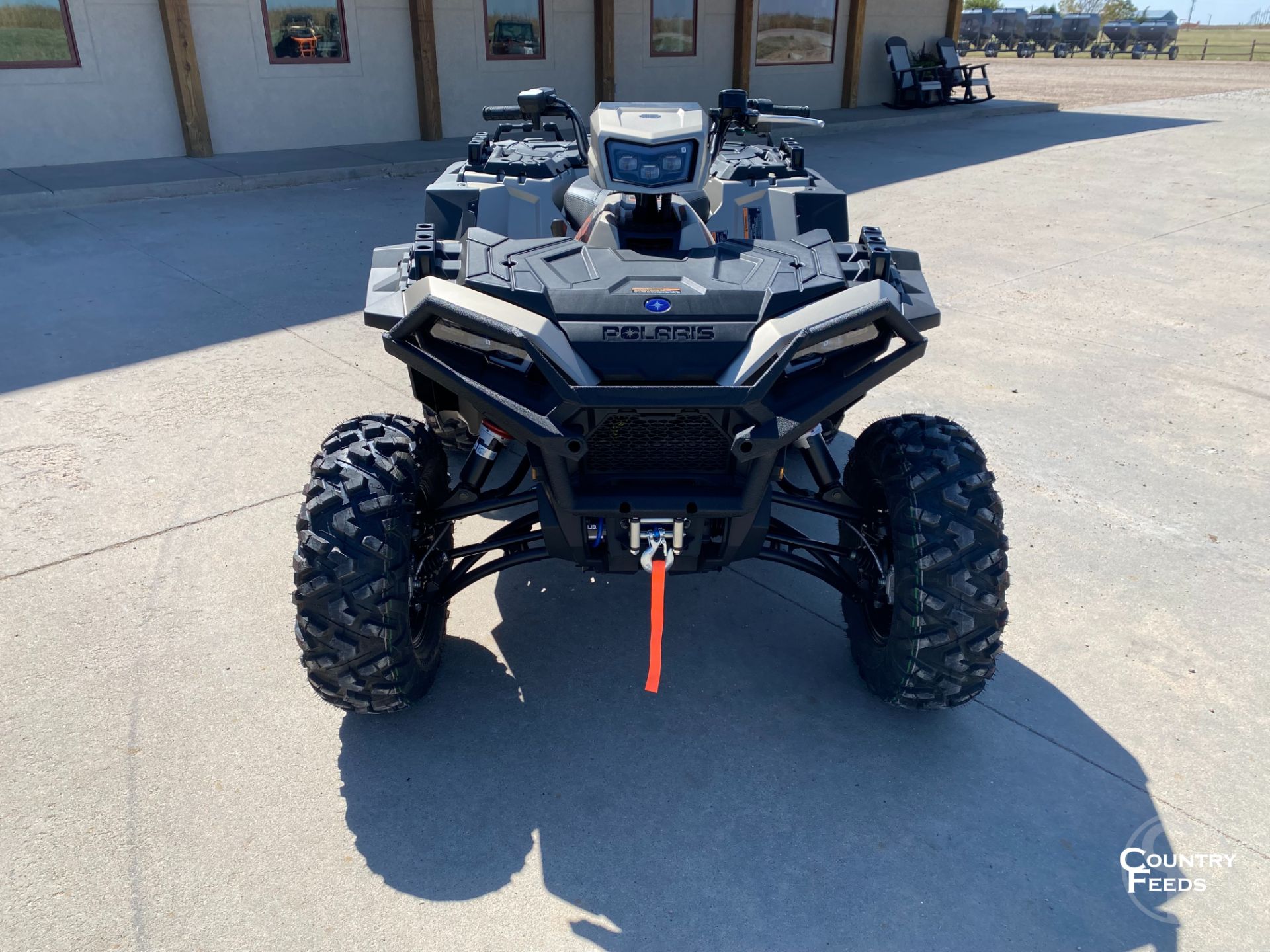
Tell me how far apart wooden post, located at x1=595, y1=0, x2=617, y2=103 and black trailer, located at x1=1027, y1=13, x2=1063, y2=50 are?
42.9m

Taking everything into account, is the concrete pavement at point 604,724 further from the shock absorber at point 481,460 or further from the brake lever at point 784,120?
the brake lever at point 784,120

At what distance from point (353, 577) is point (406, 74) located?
1124cm

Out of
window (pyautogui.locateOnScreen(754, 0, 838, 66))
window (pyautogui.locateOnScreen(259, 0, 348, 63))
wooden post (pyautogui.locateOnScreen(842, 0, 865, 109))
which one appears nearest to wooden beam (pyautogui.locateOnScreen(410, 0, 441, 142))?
window (pyautogui.locateOnScreen(259, 0, 348, 63))

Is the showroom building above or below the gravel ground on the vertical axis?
above

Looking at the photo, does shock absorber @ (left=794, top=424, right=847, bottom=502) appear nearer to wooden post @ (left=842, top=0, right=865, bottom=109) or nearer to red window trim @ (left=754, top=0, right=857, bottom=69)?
red window trim @ (left=754, top=0, right=857, bottom=69)

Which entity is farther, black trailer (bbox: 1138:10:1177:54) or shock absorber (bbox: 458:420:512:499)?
black trailer (bbox: 1138:10:1177:54)

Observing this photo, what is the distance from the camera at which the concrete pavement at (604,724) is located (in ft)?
7.25

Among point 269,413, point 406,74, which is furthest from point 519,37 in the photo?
point 269,413

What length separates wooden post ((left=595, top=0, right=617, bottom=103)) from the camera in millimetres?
13297

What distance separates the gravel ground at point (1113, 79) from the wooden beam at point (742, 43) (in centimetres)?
753

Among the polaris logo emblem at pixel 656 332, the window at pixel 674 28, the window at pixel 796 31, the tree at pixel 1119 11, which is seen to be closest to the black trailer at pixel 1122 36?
the tree at pixel 1119 11

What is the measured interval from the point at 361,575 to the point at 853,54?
16.6m

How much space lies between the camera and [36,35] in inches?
380

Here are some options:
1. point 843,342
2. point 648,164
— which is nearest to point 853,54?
point 648,164
